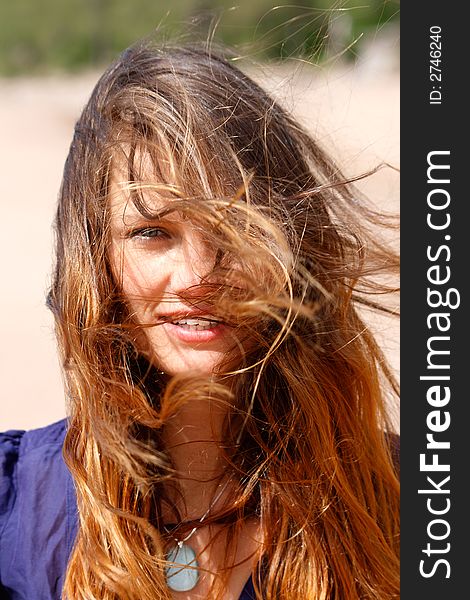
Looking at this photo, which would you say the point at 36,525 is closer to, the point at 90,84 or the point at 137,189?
the point at 137,189

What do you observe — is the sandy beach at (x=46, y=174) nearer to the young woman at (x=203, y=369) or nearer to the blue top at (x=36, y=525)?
the young woman at (x=203, y=369)

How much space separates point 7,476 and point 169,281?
0.49 metres

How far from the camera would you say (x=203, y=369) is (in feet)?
4.99

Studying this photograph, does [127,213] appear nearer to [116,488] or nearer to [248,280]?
[248,280]

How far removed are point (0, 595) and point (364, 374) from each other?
76 cm

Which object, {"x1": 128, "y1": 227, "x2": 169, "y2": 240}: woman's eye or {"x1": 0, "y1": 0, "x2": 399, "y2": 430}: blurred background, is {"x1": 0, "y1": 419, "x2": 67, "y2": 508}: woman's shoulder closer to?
{"x1": 128, "y1": 227, "x2": 169, "y2": 240}: woman's eye

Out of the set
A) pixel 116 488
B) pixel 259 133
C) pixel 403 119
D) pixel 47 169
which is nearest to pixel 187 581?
pixel 116 488

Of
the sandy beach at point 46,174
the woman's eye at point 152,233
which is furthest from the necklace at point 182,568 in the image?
the sandy beach at point 46,174

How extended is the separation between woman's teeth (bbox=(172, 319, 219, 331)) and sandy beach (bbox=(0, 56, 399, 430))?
541mm

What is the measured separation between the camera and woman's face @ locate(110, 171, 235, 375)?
1491 millimetres

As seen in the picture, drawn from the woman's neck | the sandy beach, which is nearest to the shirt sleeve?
the woman's neck

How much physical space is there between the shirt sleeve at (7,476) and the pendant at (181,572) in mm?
295

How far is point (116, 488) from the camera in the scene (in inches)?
62.2

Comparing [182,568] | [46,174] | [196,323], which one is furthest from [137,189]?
[46,174]
